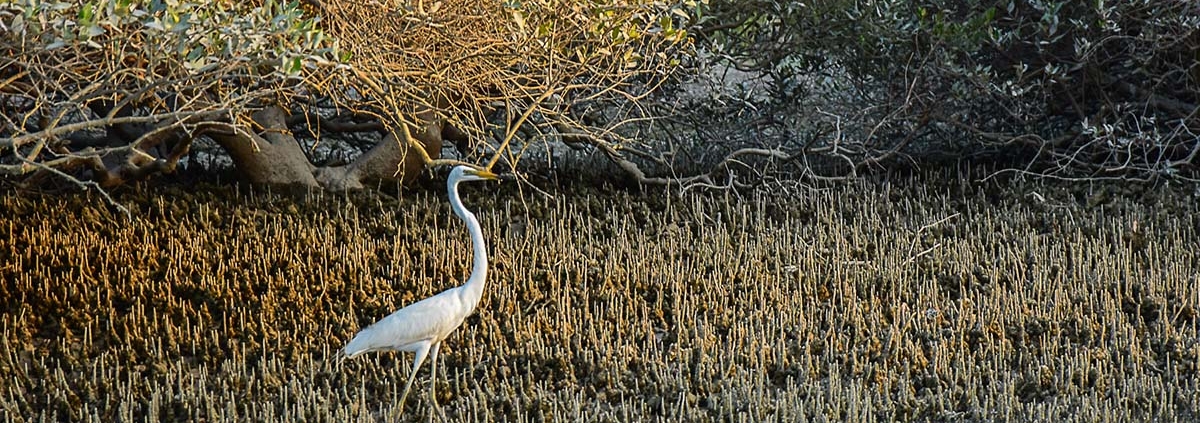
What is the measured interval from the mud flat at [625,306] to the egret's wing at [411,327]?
238 mm

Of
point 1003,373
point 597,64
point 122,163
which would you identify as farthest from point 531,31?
point 1003,373

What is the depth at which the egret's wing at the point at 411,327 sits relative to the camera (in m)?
5.62

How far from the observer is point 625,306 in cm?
702

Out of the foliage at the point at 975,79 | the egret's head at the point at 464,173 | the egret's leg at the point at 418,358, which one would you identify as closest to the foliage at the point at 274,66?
the egret's head at the point at 464,173

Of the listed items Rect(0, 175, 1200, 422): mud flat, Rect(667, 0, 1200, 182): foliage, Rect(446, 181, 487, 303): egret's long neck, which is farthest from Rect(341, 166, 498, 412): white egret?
Rect(667, 0, 1200, 182): foliage

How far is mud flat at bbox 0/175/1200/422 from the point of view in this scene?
5.82 meters

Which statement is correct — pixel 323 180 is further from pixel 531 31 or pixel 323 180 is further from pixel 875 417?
pixel 875 417

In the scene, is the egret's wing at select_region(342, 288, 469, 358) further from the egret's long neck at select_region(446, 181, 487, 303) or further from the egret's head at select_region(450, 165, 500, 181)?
the egret's head at select_region(450, 165, 500, 181)

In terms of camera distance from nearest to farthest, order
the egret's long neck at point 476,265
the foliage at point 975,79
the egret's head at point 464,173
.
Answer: the egret's long neck at point 476,265 → the egret's head at point 464,173 → the foliage at point 975,79

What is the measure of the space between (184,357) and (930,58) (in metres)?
5.28

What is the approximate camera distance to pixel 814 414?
18.5 ft

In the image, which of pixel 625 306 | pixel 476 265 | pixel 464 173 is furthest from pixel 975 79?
pixel 476 265

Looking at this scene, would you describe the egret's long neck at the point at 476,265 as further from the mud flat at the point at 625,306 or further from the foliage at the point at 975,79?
the foliage at the point at 975,79

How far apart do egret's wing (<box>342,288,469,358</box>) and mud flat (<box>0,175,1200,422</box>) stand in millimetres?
238
